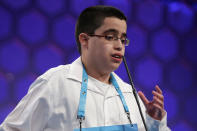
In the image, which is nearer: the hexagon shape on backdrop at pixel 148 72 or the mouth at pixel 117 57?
the mouth at pixel 117 57

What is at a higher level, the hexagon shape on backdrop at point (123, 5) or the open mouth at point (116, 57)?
the hexagon shape on backdrop at point (123, 5)

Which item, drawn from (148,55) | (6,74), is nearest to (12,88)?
(6,74)

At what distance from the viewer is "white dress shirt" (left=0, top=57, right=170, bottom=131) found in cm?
111

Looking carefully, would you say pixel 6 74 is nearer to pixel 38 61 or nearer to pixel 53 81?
pixel 38 61

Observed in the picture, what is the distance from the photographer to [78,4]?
2.14 m

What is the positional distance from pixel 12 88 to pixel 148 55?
1034mm

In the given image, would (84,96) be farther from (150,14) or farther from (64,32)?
(150,14)

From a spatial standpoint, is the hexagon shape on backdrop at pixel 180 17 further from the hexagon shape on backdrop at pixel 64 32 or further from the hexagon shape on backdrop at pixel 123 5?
the hexagon shape on backdrop at pixel 64 32

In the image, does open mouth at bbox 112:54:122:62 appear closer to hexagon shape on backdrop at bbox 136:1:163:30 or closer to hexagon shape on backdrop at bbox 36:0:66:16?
hexagon shape on backdrop at bbox 36:0:66:16

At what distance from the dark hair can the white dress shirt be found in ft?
0.54

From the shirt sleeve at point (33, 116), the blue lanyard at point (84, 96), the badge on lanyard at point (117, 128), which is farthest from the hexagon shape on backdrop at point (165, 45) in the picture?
the shirt sleeve at point (33, 116)

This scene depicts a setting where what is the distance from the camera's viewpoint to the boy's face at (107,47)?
1188 mm

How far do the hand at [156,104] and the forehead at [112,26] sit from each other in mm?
259

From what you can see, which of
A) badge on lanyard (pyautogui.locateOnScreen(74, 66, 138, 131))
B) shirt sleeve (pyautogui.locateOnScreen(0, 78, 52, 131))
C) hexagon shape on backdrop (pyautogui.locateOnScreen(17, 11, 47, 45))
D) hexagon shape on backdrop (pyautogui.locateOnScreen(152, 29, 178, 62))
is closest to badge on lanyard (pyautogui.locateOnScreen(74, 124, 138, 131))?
badge on lanyard (pyautogui.locateOnScreen(74, 66, 138, 131))
